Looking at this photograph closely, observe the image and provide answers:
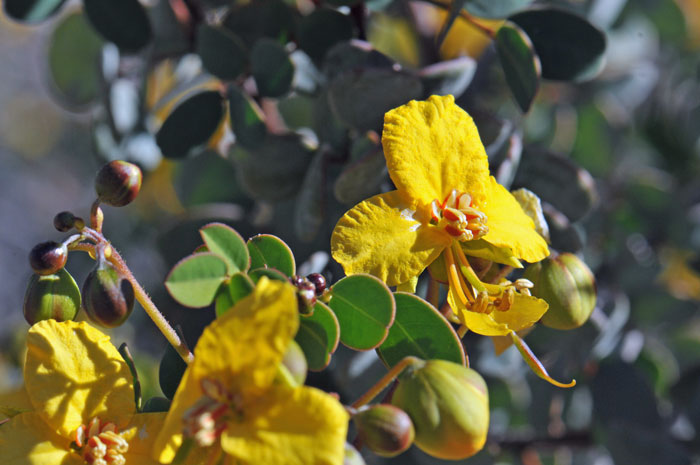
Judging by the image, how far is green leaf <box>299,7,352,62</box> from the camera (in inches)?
48.5

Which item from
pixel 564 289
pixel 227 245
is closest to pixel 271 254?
pixel 227 245

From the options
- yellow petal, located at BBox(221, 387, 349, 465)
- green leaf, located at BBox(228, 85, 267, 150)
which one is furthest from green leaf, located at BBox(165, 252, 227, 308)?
green leaf, located at BBox(228, 85, 267, 150)

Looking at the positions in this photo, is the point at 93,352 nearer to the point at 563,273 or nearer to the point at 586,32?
the point at 563,273

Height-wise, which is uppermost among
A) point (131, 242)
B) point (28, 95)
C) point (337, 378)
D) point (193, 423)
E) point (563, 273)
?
point (563, 273)

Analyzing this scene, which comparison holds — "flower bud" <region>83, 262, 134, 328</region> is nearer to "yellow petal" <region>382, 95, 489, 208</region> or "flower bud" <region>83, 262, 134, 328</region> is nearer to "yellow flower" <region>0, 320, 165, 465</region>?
"yellow flower" <region>0, 320, 165, 465</region>

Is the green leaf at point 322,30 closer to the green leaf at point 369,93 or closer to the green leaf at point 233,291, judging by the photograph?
the green leaf at point 369,93

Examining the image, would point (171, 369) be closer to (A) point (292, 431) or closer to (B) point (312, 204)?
(A) point (292, 431)

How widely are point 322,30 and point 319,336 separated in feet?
2.11

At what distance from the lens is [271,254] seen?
0.86 m

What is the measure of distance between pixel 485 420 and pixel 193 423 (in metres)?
0.30

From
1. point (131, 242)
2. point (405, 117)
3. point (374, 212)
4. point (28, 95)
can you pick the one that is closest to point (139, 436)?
point (374, 212)

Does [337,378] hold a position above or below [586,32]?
below

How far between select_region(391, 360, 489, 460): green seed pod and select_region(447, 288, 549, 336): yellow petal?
0.27 ft

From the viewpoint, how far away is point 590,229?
5.32 feet
